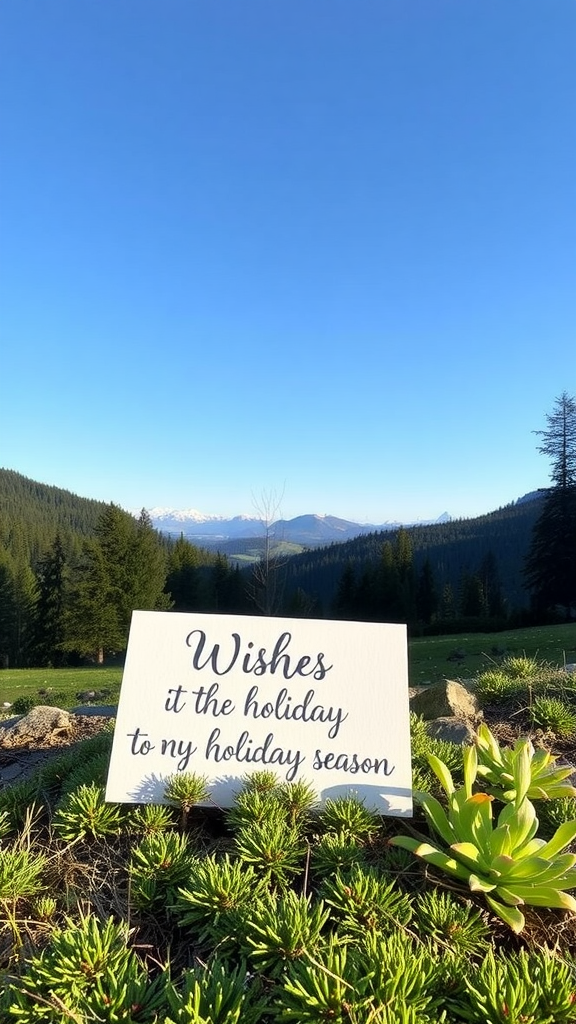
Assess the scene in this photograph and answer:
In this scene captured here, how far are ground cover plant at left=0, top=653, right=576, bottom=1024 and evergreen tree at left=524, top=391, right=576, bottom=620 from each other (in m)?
34.2

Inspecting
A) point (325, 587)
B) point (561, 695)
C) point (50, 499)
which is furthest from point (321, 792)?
point (50, 499)

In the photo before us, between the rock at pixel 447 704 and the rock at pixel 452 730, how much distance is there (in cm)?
20

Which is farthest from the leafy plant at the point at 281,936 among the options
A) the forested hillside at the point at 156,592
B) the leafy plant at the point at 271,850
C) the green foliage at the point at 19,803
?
the forested hillside at the point at 156,592

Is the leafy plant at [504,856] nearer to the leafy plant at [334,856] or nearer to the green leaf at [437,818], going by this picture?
the green leaf at [437,818]

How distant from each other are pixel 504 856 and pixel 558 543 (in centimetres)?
3538

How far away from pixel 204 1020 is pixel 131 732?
1.42 meters

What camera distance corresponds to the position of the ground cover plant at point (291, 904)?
4.84ft

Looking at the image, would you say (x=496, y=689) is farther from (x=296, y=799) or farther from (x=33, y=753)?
(x=33, y=753)

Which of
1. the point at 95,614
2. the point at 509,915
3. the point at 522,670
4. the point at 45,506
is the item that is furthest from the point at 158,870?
the point at 45,506

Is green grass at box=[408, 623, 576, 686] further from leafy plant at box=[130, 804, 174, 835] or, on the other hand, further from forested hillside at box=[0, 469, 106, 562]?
forested hillside at box=[0, 469, 106, 562]

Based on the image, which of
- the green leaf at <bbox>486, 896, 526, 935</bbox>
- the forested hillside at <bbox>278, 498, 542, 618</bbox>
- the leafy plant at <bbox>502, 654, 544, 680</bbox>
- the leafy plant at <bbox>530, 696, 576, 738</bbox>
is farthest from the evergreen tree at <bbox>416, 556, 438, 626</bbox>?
the green leaf at <bbox>486, 896, 526, 935</bbox>

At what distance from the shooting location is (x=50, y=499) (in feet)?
563

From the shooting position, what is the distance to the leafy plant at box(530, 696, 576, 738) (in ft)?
13.0

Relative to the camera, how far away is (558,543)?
33594 millimetres
